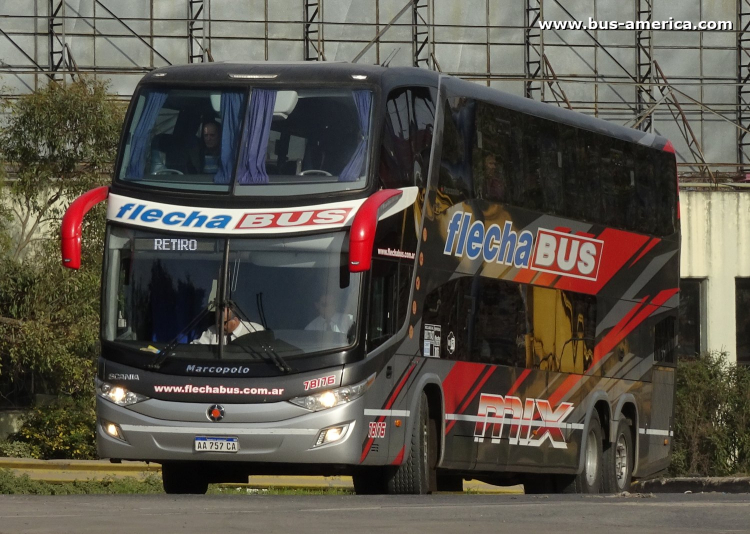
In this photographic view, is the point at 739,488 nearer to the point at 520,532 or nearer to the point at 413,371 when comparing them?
the point at 413,371

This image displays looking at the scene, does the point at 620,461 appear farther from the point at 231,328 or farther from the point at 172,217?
the point at 172,217

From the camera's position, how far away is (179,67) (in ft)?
50.9

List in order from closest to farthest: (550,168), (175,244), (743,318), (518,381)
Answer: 1. (175,244)
2. (518,381)
3. (550,168)
4. (743,318)

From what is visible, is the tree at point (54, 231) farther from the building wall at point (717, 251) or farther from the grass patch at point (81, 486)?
the building wall at point (717, 251)

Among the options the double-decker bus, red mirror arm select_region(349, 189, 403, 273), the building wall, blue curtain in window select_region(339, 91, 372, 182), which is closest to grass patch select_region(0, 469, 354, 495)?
the double-decker bus

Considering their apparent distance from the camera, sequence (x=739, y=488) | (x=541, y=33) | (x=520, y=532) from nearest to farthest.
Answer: (x=520, y=532) → (x=739, y=488) → (x=541, y=33)

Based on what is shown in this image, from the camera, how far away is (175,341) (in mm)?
14320

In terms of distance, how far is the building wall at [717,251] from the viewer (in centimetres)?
3497

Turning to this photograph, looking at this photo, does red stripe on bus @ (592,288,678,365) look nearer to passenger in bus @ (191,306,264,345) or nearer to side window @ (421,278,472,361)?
side window @ (421,278,472,361)

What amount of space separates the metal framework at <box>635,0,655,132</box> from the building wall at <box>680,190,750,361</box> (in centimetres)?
521

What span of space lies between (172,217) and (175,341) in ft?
3.64

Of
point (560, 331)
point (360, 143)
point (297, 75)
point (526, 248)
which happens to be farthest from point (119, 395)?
point (560, 331)

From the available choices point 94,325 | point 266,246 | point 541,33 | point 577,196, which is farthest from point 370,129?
point 541,33

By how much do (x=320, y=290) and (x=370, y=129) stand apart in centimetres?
156
